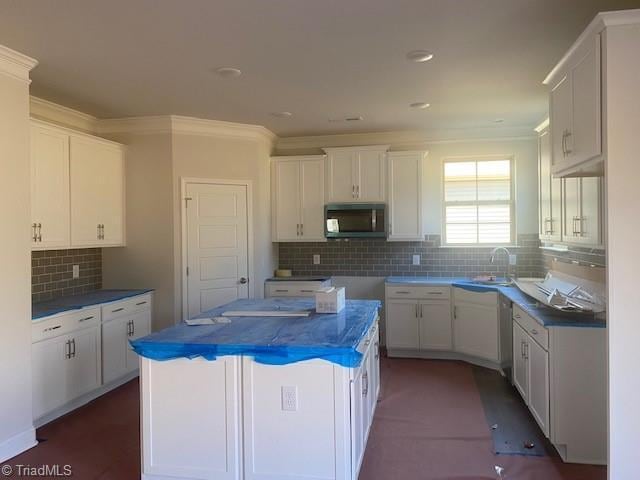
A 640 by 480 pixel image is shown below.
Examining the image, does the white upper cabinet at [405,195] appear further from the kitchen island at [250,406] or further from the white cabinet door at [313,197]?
the kitchen island at [250,406]

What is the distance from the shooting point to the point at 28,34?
2.75 meters

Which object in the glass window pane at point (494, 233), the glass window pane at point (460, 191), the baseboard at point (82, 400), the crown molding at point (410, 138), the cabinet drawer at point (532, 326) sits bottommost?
the baseboard at point (82, 400)

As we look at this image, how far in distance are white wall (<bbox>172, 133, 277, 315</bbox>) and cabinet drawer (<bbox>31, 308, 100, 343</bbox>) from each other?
38.0 inches

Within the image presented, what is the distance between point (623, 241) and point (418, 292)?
119 inches

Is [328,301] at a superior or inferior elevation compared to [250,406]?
superior

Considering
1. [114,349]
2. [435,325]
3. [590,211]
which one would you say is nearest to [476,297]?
[435,325]

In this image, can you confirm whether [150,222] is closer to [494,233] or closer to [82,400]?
[82,400]

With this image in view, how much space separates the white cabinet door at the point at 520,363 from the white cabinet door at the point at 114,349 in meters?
3.41

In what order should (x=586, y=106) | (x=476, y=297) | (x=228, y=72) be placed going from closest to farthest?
1. (x=586, y=106)
2. (x=228, y=72)
3. (x=476, y=297)

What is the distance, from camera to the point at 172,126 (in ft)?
15.4

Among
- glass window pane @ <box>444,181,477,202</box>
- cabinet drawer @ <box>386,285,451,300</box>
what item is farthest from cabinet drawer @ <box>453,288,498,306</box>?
glass window pane @ <box>444,181,477,202</box>

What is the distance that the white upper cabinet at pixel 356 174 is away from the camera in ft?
17.5

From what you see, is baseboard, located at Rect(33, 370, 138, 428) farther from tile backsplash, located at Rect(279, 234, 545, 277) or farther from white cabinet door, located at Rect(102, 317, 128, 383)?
tile backsplash, located at Rect(279, 234, 545, 277)

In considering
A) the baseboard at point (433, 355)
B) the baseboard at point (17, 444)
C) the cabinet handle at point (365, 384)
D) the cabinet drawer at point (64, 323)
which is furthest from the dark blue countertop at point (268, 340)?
the baseboard at point (433, 355)
